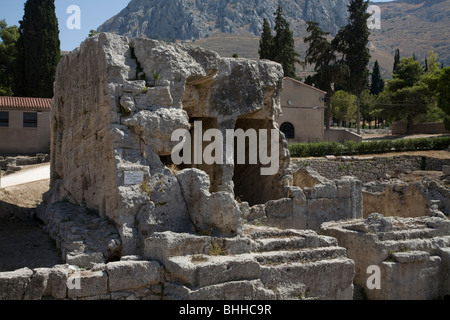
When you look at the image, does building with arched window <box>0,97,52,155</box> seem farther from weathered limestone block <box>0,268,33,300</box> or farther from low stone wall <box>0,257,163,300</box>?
weathered limestone block <box>0,268,33,300</box>

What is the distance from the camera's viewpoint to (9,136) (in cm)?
2573

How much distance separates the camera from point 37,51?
95.2ft

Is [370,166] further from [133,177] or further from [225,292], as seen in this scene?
[225,292]

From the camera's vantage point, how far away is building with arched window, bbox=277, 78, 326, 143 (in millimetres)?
31188

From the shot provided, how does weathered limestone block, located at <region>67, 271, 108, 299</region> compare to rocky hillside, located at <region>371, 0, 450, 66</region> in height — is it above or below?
below

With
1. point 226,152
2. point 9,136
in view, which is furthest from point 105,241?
point 9,136

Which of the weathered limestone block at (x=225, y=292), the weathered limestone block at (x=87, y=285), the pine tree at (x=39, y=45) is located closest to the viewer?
the weathered limestone block at (x=87, y=285)

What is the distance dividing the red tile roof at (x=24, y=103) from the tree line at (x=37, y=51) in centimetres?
354

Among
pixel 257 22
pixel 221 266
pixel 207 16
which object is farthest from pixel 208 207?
pixel 207 16

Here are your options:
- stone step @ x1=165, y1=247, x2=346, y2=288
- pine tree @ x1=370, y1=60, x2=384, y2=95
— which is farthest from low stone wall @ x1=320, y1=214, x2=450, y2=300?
pine tree @ x1=370, y1=60, x2=384, y2=95

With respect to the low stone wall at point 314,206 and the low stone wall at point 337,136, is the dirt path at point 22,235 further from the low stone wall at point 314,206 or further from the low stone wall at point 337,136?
the low stone wall at point 337,136

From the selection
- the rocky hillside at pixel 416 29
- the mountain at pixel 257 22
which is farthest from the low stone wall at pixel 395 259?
the rocky hillside at pixel 416 29

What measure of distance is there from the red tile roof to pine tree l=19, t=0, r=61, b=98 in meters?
3.54

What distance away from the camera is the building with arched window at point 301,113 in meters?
31.2
